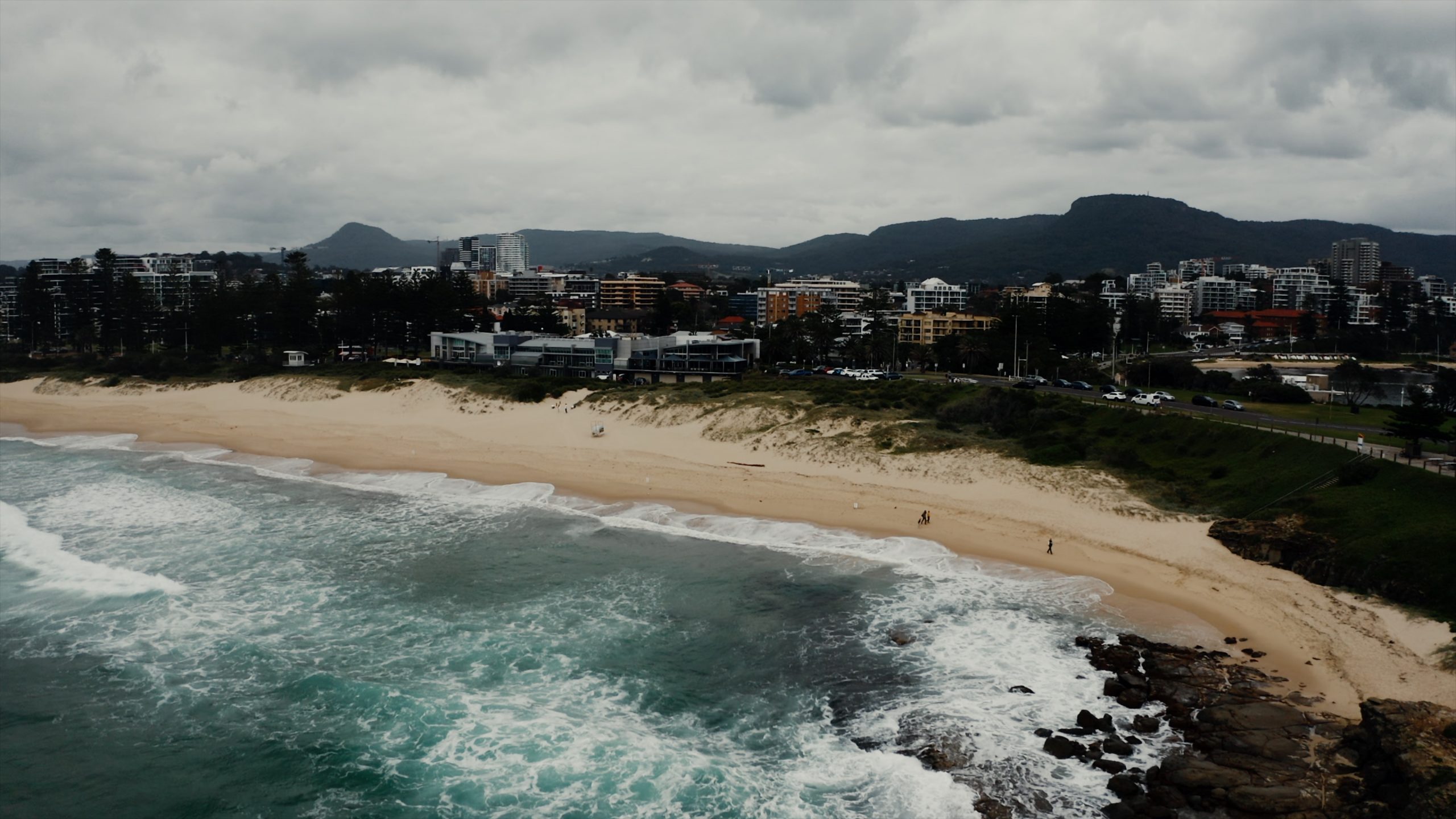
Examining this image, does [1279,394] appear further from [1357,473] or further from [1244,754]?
[1244,754]

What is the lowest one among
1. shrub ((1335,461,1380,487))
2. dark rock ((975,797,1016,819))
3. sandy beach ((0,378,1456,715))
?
dark rock ((975,797,1016,819))

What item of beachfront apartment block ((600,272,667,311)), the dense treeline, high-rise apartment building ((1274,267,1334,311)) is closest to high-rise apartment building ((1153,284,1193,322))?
high-rise apartment building ((1274,267,1334,311))

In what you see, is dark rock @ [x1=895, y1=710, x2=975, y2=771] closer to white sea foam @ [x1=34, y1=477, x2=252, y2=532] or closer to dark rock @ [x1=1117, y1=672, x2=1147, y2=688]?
dark rock @ [x1=1117, y1=672, x2=1147, y2=688]

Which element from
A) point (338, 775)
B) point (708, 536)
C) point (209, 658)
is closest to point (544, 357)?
point (708, 536)

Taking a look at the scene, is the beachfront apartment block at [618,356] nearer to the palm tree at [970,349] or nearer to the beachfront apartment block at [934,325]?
→ the palm tree at [970,349]

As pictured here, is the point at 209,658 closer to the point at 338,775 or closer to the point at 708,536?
the point at 338,775

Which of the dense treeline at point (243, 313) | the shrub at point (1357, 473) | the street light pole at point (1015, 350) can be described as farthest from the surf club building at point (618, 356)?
the shrub at point (1357, 473)
